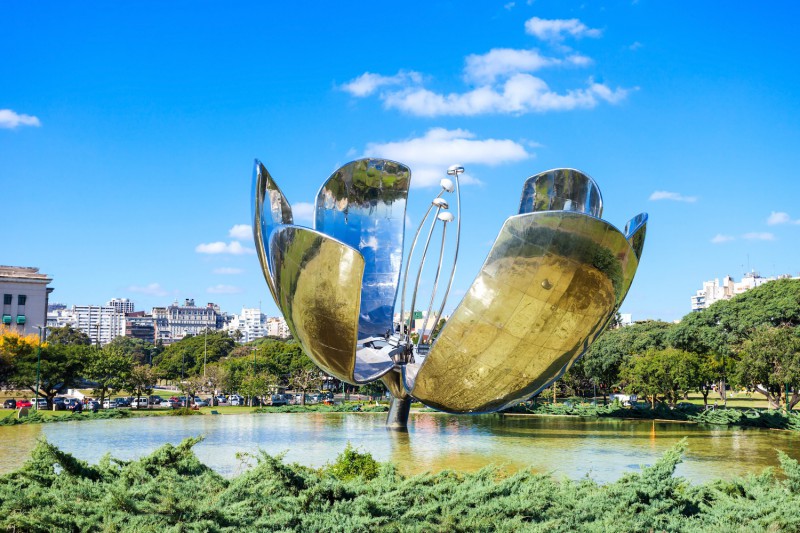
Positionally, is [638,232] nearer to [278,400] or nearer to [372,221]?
[372,221]

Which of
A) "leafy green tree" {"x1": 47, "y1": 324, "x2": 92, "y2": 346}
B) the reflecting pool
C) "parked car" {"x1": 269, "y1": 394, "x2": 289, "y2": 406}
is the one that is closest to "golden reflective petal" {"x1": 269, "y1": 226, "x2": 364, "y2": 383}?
the reflecting pool

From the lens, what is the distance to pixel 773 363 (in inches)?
1332

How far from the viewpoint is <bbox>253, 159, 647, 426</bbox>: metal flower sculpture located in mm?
11227

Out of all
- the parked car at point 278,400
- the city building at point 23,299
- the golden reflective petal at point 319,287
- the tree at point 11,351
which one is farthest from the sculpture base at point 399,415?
the city building at point 23,299

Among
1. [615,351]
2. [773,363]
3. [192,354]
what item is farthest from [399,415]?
[192,354]

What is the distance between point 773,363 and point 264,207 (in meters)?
27.9

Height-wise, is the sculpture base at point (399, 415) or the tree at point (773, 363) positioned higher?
the tree at point (773, 363)

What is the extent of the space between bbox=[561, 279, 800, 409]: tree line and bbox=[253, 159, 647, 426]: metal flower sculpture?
21177mm

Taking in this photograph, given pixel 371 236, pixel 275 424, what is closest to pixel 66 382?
pixel 275 424

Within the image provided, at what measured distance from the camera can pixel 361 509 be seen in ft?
25.2

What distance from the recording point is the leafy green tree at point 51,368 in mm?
37750

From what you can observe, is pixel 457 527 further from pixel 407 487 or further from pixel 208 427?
pixel 208 427

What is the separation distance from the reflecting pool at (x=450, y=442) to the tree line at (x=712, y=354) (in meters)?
6.44

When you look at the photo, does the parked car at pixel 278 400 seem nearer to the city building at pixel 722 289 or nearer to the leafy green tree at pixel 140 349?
the leafy green tree at pixel 140 349
